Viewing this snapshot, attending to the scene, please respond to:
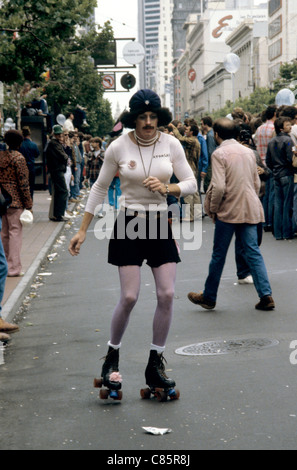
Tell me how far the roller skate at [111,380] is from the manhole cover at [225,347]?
125 centimetres

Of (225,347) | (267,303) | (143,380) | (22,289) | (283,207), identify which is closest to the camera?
(143,380)

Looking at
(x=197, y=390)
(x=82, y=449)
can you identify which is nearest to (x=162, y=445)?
(x=82, y=449)

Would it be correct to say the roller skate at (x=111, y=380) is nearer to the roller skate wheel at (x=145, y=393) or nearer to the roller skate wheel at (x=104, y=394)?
the roller skate wheel at (x=104, y=394)

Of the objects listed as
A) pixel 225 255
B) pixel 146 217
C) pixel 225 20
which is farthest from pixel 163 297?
pixel 225 20

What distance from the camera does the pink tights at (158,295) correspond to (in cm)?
562

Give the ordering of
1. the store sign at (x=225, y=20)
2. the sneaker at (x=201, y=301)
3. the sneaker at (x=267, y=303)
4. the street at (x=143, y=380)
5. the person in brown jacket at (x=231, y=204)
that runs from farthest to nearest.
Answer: the store sign at (x=225, y=20), the sneaker at (x=201, y=301), the person in brown jacket at (x=231, y=204), the sneaker at (x=267, y=303), the street at (x=143, y=380)

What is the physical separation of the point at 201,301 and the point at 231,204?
100cm

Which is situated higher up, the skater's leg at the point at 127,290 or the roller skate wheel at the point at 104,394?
the skater's leg at the point at 127,290

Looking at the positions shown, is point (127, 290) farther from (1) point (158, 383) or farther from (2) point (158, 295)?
(1) point (158, 383)

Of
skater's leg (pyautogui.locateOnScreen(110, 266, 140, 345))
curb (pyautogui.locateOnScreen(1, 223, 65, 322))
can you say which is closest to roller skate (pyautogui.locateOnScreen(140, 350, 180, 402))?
skater's leg (pyautogui.locateOnScreen(110, 266, 140, 345))

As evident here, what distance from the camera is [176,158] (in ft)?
18.8

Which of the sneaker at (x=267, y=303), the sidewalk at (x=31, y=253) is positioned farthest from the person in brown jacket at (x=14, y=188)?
the sneaker at (x=267, y=303)

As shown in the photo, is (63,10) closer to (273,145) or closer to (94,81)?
(273,145)

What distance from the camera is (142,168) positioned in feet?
18.3
